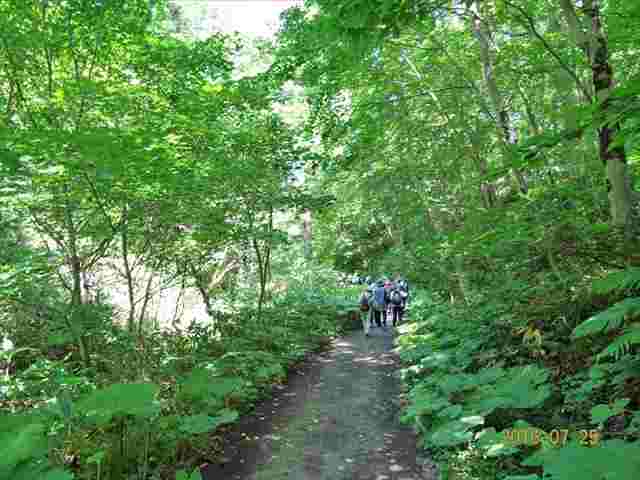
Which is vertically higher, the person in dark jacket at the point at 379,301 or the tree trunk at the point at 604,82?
the tree trunk at the point at 604,82

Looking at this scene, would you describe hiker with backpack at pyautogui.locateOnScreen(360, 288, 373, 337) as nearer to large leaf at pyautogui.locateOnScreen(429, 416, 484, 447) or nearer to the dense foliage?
the dense foliage

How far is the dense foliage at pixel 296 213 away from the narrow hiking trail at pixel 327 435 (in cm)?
31

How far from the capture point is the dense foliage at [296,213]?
10.6 feet

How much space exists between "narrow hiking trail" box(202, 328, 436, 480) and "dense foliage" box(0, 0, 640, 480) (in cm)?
31

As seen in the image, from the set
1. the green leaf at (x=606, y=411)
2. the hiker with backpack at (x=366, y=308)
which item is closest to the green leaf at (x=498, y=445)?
the green leaf at (x=606, y=411)

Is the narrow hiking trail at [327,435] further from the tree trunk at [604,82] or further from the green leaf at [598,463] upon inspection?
the tree trunk at [604,82]

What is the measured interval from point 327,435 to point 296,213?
4745 millimetres

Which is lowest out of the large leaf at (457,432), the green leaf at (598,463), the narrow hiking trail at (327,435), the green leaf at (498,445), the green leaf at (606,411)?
the narrow hiking trail at (327,435)

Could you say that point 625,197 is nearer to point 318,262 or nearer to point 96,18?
point 96,18

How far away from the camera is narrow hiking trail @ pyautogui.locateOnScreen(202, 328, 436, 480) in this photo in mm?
4164

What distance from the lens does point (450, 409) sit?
4.23 m

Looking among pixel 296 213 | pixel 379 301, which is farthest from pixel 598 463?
pixel 379 301

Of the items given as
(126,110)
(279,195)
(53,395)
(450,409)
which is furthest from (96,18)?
(450,409)

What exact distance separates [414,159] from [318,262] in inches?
508
